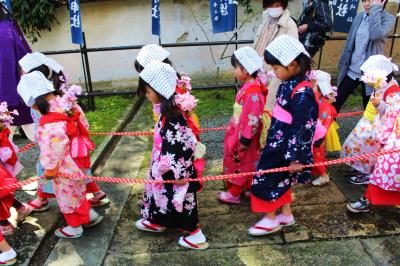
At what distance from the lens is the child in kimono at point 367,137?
3480mm

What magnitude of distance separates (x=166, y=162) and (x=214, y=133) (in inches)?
104

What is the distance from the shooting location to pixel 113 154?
16.3 ft

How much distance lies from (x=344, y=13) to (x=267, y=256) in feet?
15.2

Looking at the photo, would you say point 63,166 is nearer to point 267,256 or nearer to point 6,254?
point 6,254

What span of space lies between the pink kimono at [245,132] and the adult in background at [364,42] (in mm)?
1605

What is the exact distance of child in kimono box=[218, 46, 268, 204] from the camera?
3.39 metres

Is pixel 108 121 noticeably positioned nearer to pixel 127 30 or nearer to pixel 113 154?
pixel 113 154

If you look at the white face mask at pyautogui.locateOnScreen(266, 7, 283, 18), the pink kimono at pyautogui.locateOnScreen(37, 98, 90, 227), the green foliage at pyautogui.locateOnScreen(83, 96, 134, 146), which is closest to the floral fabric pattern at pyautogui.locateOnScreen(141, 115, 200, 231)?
the pink kimono at pyautogui.locateOnScreen(37, 98, 90, 227)

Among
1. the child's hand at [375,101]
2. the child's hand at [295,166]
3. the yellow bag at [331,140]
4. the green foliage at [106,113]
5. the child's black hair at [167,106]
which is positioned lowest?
the green foliage at [106,113]

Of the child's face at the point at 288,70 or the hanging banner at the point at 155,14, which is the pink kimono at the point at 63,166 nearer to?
the child's face at the point at 288,70

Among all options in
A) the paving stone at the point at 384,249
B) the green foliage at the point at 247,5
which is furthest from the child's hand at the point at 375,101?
the green foliage at the point at 247,5

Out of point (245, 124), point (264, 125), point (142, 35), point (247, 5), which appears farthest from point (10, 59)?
point (247, 5)

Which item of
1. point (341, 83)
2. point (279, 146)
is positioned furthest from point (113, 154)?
point (341, 83)

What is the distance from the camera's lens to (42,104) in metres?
2.95
